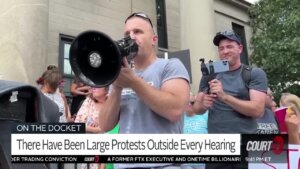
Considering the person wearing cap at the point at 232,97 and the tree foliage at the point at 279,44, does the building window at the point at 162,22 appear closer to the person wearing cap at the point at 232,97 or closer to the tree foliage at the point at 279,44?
the tree foliage at the point at 279,44

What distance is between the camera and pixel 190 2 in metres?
14.1

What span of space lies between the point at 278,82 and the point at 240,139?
52.5 ft

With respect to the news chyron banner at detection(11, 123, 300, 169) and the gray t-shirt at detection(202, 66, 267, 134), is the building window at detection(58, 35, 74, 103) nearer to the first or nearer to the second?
the gray t-shirt at detection(202, 66, 267, 134)

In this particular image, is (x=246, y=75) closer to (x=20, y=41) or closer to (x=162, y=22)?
(x=20, y=41)

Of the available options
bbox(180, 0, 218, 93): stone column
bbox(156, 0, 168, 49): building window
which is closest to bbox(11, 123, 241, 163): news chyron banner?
bbox(180, 0, 218, 93): stone column

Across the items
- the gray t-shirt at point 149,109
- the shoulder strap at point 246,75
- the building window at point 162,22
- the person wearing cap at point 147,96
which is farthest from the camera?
the building window at point 162,22

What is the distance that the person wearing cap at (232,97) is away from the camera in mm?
3793

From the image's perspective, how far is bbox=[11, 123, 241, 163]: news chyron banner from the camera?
2.53 meters

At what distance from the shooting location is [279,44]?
16797mm

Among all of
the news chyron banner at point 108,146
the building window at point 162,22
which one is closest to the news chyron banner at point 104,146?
the news chyron banner at point 108,146

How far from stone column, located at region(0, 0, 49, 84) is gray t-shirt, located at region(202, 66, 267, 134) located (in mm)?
6191

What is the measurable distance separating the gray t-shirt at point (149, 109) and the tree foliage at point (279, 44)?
14.1m

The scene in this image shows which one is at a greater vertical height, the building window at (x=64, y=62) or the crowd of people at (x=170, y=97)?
the building window at (x=64, y=62)

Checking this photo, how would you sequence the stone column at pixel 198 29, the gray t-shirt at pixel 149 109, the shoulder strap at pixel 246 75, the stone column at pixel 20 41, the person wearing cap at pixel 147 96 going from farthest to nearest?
the stone column at pixel 198 29 → the stone column at pixel 20 41 → the shoulder strap at pixel 246 75 → the gray t-shirt at pixel 149 109 → the person wearing cap at pixel 147 96
